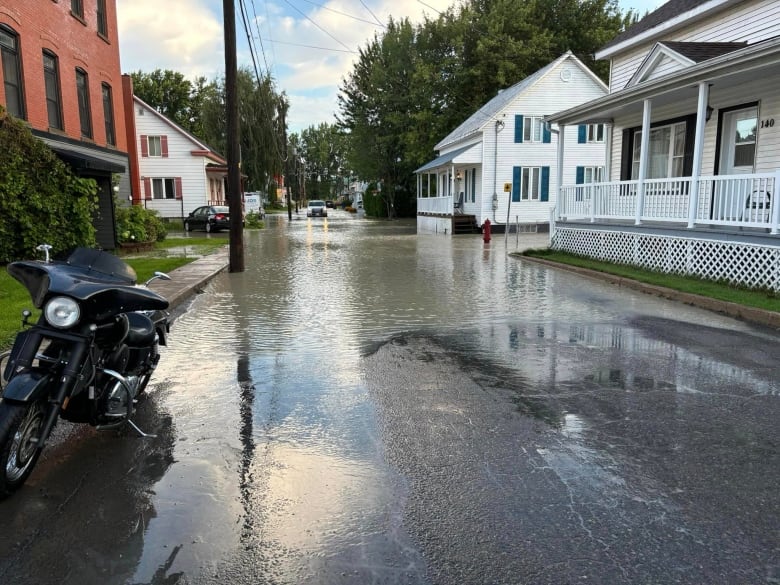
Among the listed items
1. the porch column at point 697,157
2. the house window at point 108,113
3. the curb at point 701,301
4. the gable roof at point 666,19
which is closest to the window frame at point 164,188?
the house window at point 108,113

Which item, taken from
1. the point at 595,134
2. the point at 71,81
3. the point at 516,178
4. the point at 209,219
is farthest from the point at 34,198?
the point at 595,134

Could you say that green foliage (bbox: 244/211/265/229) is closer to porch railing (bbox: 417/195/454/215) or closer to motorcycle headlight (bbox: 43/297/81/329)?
porch railing (bbox: 417/195/454/215)

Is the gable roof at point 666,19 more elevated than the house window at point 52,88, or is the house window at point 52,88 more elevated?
the gable roof at point 666,19

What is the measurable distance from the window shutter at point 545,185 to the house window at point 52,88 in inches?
883

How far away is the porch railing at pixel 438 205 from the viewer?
3259cm

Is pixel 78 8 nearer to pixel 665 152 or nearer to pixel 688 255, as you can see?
pixel 665 152

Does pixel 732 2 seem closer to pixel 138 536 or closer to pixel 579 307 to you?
pixel 579 307

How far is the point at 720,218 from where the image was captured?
12.4 meters

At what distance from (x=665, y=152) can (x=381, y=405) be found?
48.5 ft

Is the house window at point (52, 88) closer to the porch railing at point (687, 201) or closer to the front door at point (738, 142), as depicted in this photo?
the porch railing at point (687, 201)

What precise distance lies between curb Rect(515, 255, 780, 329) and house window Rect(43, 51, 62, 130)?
16177 mm

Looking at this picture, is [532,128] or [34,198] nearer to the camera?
[34,198]

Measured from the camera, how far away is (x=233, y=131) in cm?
1492

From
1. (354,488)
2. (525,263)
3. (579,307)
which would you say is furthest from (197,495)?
(525,263)
